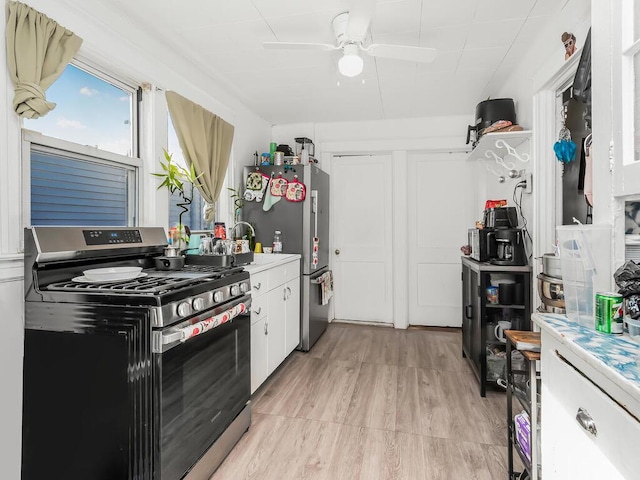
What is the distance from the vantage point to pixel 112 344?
1331mm

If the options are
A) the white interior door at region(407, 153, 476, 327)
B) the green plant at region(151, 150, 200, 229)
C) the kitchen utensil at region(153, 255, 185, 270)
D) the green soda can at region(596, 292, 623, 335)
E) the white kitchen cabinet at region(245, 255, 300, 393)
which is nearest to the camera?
the green soda can at region(596, 292, 623, 335)

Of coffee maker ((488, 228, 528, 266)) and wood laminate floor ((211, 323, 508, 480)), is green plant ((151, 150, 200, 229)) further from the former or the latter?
coffee maker ((488, 228, 528, 266))

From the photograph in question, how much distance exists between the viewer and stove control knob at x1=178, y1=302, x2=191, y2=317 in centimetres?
141

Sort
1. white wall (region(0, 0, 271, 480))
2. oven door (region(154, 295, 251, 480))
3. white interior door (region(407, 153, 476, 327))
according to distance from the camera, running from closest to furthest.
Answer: oven door (region(154, 295, 251, 480)), white wall (region(0, 0, 271, 480)), white interior door (region(407, 153, 476, 327))

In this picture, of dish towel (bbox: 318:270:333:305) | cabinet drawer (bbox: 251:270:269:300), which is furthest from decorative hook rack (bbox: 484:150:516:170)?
cabinet drawer (bbox: 251:270:269:300)

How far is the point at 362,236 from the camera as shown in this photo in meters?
4.38

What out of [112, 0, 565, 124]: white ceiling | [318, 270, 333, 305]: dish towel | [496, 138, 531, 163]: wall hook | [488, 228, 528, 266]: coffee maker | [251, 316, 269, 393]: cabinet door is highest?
[112, 0, 565, 124]: white ceiling

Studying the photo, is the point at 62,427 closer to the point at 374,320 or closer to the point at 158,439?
the point at 158,439

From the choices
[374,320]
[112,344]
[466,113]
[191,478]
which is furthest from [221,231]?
[466,113]

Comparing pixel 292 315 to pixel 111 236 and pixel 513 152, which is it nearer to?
pixel 111 236

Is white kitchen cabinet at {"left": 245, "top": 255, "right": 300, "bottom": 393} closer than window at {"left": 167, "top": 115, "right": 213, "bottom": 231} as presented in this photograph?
Yes

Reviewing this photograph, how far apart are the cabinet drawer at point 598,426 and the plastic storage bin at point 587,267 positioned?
0.24m

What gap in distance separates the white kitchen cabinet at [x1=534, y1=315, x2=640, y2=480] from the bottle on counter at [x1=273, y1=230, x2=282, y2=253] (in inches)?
94.6

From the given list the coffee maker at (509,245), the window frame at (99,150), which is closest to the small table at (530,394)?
the coffee maker at (509,245)
